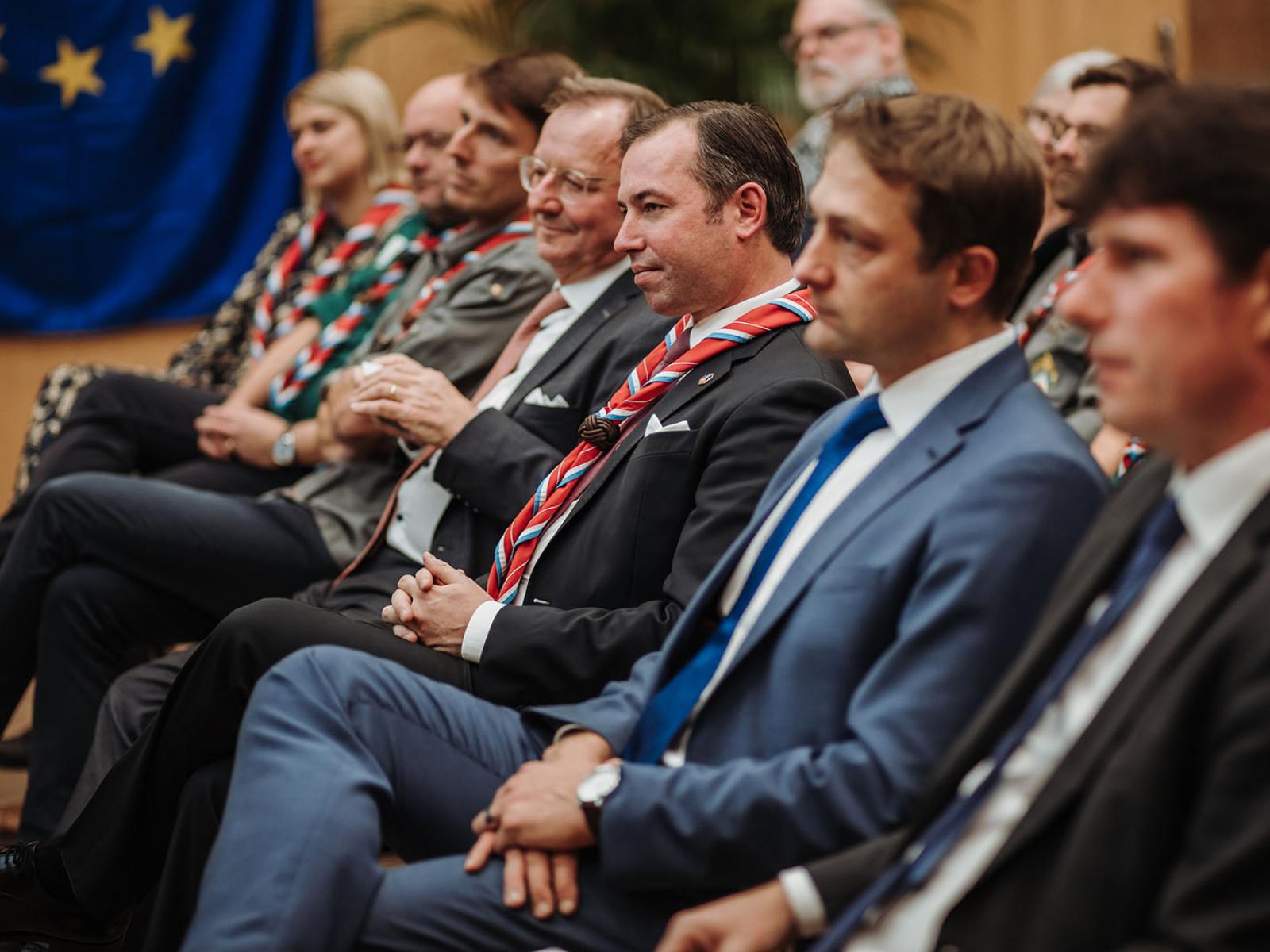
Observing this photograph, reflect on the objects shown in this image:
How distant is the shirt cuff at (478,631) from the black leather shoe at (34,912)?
0.56 metres

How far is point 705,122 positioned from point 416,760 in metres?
0.97

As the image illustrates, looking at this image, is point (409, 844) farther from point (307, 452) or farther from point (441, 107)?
point (441, 107)

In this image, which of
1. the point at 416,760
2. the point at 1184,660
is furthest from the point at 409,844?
the point at 1184,660

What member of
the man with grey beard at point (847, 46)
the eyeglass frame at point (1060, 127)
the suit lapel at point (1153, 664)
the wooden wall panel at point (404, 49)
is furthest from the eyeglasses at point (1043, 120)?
the wooden wall panel at point (404, 49)

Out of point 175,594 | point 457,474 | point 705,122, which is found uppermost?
point 705,122

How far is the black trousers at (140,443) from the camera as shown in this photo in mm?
3082

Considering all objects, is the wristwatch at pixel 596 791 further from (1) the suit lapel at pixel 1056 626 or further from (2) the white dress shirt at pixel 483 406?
(2) the white dress shirt at pixel 483 406

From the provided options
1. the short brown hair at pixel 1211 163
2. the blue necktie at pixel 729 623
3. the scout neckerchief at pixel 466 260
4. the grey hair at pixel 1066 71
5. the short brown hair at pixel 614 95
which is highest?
the grey hair at pixel 1066 71

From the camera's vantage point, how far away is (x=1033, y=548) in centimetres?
126

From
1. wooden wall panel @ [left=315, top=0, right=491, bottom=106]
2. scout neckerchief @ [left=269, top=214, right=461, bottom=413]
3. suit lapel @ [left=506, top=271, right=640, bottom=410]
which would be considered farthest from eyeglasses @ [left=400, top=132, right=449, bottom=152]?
wooden wall panel @ [left=315, top=0, right=491, bottom=106]

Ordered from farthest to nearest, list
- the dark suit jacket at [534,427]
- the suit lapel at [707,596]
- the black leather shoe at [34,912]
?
the dark suit jacket at [534,427], the black leather shoe at [34,912], the suit lapel at [707,596]

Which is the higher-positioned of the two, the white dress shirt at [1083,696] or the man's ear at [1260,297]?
the man's ear at [1260,297]

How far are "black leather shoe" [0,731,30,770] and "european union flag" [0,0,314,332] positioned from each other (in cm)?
219

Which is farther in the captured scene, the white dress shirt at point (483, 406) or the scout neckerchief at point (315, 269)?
the scout neckerchief at point (315, 269)
